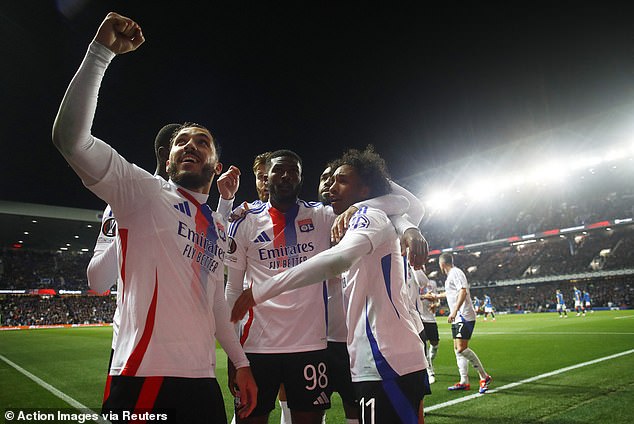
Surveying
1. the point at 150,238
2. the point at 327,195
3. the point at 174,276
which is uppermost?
the point at 327,195

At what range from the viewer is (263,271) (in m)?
3.40

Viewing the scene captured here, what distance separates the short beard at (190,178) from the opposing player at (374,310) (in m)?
0.68

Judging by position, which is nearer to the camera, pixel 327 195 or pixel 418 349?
pixel 418 349

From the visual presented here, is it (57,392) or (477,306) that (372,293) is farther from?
(477,306)

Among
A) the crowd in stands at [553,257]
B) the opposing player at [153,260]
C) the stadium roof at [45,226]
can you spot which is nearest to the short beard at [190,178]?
the opposing player at [153,260]

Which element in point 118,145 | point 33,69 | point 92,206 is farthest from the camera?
point 92,206

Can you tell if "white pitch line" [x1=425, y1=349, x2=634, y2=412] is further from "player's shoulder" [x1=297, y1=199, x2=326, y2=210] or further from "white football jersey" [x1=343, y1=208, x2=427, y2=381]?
"white football jersey" [x1=343, y1=208, x2=427, y2=381]

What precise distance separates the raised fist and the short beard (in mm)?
724

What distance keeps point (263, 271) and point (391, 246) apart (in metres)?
1.09

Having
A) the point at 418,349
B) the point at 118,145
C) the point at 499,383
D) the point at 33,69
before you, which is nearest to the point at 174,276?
the point at 418,349

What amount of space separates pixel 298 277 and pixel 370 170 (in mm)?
1328

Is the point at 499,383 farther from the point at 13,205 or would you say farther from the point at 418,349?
the point at 13,205

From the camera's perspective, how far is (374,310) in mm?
2664

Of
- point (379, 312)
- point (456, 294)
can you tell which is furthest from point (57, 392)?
point (379, 312)
